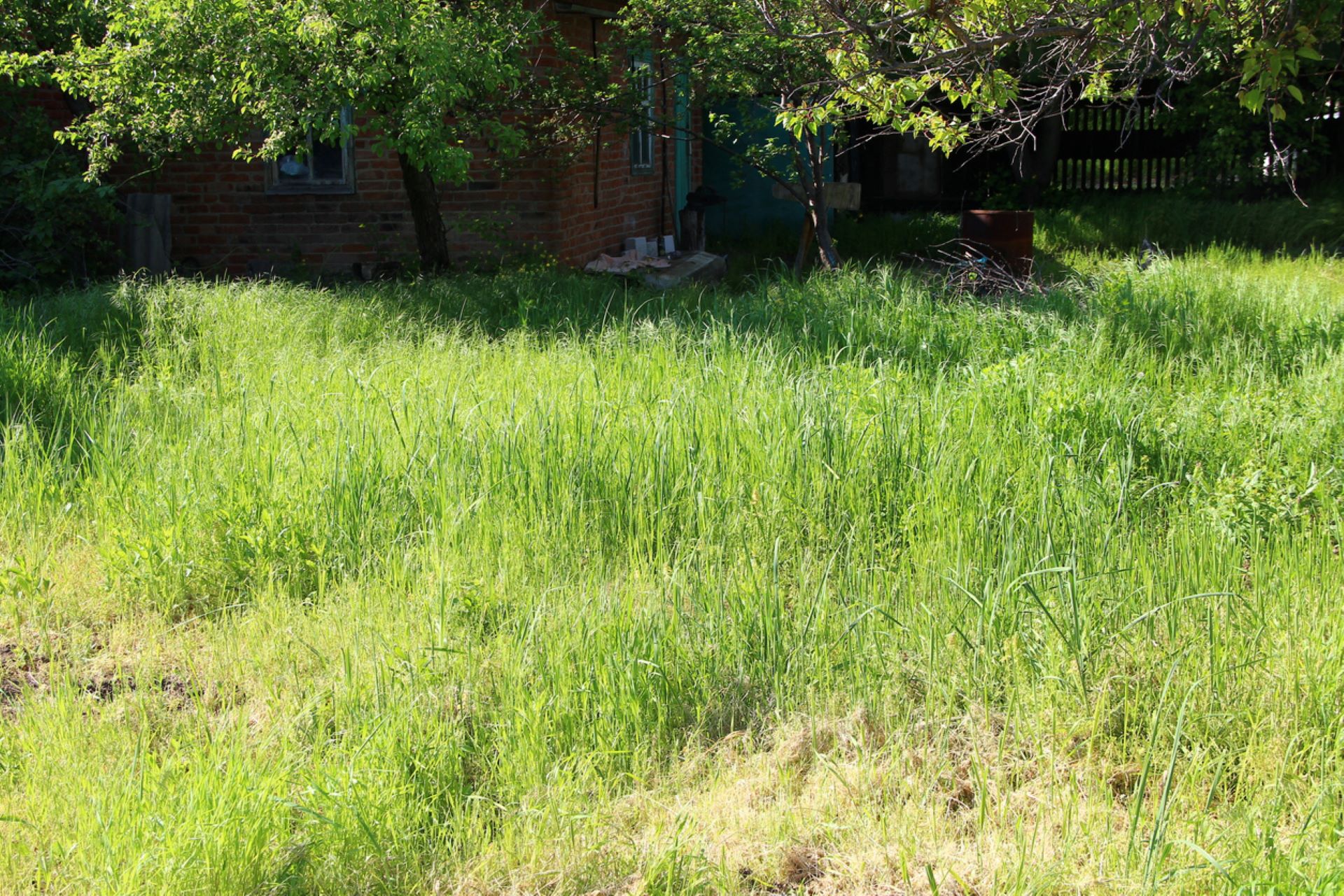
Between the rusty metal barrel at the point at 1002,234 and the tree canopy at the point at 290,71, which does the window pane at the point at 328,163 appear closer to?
the tree canopy at the point at 290,71

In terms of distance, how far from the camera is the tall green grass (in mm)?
2707

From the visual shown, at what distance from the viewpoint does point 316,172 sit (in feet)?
38.4

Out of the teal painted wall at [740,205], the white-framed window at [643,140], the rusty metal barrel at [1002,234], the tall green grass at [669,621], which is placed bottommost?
the tall green grass at [669,621]

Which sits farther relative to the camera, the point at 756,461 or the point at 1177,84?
the point at 1177,84

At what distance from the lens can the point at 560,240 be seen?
37.2 ft

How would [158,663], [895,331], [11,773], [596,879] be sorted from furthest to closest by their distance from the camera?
1. [895,331]
2. [158,663]
3. [11,773]
4. [596,879]

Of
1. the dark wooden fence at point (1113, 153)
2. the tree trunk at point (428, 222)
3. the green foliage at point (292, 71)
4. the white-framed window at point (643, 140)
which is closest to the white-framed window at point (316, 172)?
the tree trunk at point (428, 222)

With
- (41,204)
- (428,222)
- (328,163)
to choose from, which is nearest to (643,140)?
(328,163)

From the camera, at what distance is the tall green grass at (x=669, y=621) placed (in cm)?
271

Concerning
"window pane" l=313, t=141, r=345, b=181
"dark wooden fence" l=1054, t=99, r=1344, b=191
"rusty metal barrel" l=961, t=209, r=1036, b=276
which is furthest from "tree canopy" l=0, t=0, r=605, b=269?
"dark wooden fence" l=1054, t=99, r=1344, b=191

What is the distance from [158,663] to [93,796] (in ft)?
3.18

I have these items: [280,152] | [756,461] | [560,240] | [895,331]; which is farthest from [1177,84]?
[756,461]

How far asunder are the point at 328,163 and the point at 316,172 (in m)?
0.15

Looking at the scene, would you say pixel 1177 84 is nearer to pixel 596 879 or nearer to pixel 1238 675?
pixel 1238 675
